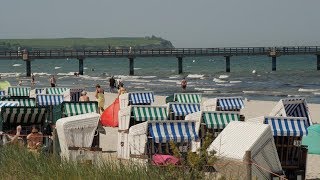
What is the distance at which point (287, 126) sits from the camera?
1195 cm

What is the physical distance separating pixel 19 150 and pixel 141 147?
2.57 m

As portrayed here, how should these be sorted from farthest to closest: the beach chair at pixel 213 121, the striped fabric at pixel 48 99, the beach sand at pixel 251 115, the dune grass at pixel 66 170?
the striped fabric at pixel 48 99
the beach sand at pixel 251 115
the beach chair at pixel 213 121
the dune grass at pixel 66 170

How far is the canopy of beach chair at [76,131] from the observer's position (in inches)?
492

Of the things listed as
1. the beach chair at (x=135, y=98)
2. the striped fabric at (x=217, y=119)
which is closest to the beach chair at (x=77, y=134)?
the striped fabric at (x=217, y=119)

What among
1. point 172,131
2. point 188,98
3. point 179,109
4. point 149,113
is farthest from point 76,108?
point 172,131

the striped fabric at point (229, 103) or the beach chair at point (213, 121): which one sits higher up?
the beach chair at point (213, 121)

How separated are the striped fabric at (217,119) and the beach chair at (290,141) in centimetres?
169

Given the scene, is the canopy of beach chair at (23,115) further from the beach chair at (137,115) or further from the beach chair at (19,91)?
the beach chair at (19,91)

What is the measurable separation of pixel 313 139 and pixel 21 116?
6.46 metres


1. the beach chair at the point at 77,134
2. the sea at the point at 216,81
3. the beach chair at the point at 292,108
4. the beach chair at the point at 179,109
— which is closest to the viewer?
the beach chair at the point at 77,134

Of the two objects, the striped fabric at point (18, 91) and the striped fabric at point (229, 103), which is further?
the striped fabric at point (18, 91)

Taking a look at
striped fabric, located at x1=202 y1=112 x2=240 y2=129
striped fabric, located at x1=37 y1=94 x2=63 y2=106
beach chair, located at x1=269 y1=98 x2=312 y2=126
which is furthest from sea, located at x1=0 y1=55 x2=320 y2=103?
striped fabric, located at x1=202 y1=112 x2=240 y2=129

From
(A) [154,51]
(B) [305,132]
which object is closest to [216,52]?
(A) [154,51]

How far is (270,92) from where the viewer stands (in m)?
42.4
